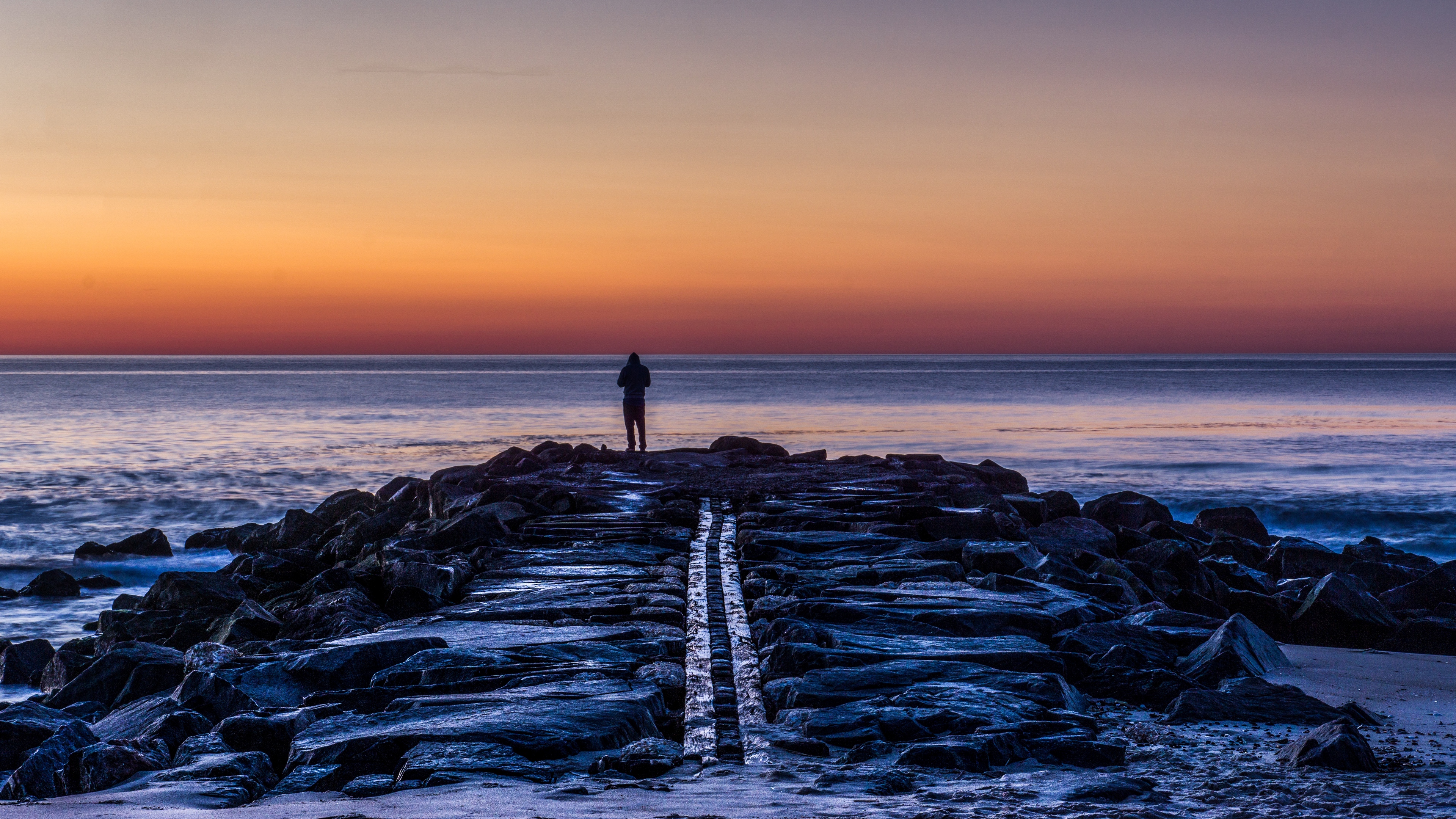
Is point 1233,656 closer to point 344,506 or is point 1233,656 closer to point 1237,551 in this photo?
point 1237,551

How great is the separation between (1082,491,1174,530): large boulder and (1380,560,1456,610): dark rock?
429 cm

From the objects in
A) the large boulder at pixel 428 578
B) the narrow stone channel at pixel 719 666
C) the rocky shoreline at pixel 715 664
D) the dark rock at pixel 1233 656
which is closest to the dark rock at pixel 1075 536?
the rocky shoreline at pixel 715 664

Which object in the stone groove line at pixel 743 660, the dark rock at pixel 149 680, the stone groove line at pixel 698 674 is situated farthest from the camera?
the dark rock at pixel 149 680

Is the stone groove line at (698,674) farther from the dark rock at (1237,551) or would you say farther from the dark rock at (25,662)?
the dark rock at (1237,551)

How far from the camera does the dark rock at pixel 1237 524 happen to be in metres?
16.0

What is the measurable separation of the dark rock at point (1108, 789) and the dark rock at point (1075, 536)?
7269mm

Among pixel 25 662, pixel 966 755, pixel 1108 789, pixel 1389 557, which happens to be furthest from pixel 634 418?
pixel 1108 789

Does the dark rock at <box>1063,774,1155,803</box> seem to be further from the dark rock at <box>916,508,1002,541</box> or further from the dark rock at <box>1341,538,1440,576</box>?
the dark rock at <box>1341,538,1440,576</box>

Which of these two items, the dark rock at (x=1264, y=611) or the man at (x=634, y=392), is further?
the man at (x=634, y=392)

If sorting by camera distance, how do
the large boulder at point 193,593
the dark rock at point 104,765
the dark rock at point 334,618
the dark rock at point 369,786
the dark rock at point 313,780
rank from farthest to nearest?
the large boulder at point 193,593 → the dark rock at point 334,618 → the dark rock at point 104,765 → the dark rock at point 313,780 → the dark rock at point 369,786

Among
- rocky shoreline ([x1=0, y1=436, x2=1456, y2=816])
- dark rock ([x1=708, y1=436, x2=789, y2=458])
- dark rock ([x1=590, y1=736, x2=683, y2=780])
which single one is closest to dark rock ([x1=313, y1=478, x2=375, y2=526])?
rocky shoreline ([x1=0, y1=436, x2=1456, y2=816])

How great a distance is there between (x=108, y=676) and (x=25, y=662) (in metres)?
2.68

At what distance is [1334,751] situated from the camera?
14.4 ft

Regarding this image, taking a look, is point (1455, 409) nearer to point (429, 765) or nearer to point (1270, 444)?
point (1270, 444)
